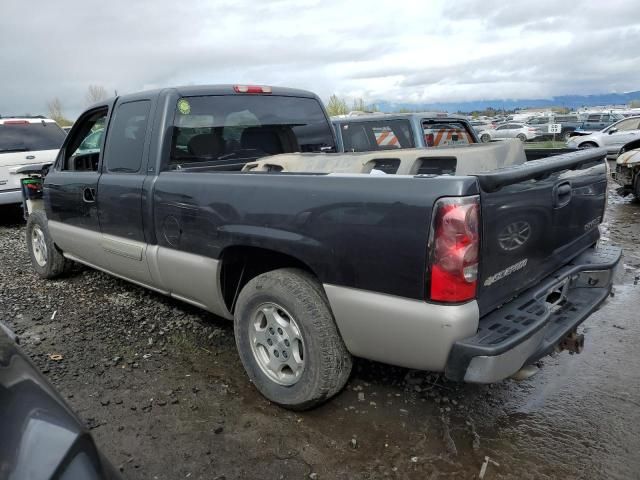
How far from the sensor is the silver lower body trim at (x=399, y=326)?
221 cm

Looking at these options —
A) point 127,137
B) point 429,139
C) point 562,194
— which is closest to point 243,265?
point 127,137

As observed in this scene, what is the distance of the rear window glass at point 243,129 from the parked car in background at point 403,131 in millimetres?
2100

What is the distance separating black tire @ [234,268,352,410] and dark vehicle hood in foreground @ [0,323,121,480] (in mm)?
1348

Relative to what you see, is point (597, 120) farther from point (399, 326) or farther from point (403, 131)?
point (399, 326)

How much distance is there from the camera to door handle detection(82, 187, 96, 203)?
13.7ft

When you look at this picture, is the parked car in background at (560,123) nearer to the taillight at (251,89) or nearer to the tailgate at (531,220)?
the taillight at (251,89)

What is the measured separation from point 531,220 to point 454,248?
2.05 feet

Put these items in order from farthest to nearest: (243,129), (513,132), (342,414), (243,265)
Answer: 1. (513,132)
2. (243,129)
3. (243,265)
4. (342,414)

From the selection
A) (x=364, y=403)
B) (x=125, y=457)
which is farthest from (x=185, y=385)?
(x=364, y=403)

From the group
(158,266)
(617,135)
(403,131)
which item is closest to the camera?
(158,266)

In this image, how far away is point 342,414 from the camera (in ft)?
9.58

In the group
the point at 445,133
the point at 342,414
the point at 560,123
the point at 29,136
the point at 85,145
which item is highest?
the point at 29,136

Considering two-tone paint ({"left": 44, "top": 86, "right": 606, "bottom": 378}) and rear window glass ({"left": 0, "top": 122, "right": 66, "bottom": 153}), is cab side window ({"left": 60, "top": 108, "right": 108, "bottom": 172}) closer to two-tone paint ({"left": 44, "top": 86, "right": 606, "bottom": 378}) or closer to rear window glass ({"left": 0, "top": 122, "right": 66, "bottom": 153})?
two-tone paint ({"left": 44, "top": 86, "right": 606, "bottom": 378})

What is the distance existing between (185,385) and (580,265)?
2.56 meters
